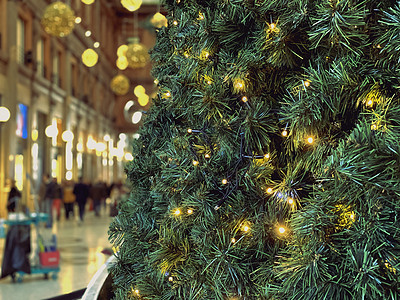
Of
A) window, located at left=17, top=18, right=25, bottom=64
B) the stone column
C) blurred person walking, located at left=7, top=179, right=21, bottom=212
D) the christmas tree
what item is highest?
window, located at left=17, top=18, right=25, bottom=64

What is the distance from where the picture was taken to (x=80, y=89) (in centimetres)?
3534

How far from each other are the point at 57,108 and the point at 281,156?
91.5 feet

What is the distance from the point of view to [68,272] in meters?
9.98

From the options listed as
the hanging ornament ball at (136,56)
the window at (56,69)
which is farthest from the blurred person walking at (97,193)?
the hanging ornament ball at (136,56)

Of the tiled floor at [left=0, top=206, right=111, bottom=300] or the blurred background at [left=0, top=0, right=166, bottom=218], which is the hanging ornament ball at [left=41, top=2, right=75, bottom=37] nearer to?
the blurred background at [left=0, top=0, right=166, bottom=218]

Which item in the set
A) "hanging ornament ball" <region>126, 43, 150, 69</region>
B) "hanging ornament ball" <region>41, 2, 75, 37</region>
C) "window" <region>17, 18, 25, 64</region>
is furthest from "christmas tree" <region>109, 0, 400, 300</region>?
"window" <region>17, 18, 25, 64</region>

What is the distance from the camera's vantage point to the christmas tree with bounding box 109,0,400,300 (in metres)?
1.70

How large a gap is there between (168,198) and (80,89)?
111 ft

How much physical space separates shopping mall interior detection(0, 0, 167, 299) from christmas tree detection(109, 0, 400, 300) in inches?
103

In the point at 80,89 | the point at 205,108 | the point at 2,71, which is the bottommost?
the point at 205,108

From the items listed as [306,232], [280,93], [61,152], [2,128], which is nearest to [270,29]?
[280,93]

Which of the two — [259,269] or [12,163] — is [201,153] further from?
[12,163]

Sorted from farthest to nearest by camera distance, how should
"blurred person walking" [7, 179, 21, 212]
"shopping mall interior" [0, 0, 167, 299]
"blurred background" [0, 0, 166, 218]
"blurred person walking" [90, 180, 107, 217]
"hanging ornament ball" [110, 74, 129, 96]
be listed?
"hanging ornament ball" [110, 74, 129, 96], "blurred person walking" [90, 180, 107, 217], "blurred background" [0, 0, 166, 218], "blurred person walking" [7, 179, 21, 212], "shopping mall interior" [0, 0, 167, 299]

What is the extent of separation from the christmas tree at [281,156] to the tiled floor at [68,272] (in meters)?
6.16
